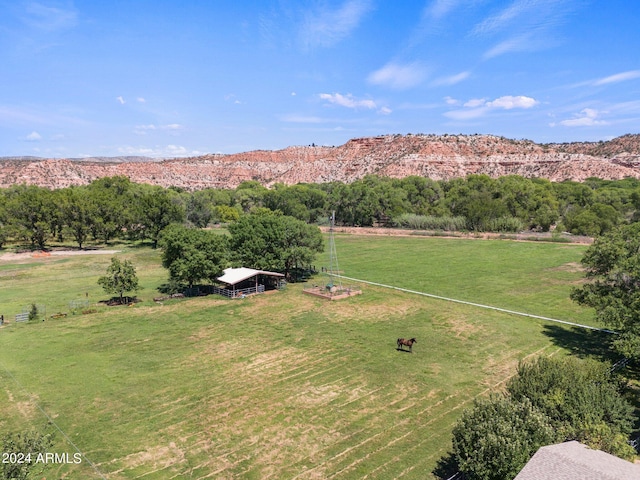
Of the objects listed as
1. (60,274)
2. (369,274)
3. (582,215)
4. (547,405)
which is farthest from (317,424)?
(582,215)

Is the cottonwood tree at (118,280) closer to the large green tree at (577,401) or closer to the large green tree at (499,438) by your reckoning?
the large green tree at (499,438)

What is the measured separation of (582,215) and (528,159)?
9506cm

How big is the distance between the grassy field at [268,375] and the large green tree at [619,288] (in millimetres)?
3478

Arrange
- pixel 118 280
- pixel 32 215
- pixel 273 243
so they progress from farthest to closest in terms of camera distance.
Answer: pixel 32 215, pixel 273 243, pixel 118 280

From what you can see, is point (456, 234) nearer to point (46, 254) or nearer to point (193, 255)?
point (193, 255)

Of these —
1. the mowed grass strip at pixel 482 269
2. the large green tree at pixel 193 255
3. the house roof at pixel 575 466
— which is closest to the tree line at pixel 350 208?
the mowed grass strip at pixel 482 269

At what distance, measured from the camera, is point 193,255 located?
37.1m

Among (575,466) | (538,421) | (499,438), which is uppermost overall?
(538,421)

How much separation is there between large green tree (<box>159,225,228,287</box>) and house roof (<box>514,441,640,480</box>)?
3102cm

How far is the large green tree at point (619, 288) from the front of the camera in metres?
20.1

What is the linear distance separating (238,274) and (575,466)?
31.6 metres

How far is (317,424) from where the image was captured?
658 inches

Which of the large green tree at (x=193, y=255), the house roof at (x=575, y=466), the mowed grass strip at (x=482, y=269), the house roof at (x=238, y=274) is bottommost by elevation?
the mowed grass strip at (x=482, y=269)

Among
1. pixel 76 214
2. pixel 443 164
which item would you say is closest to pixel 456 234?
pixel 76 214
